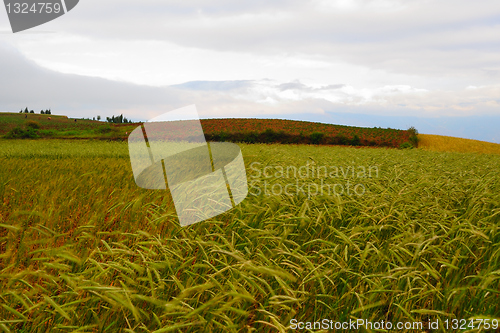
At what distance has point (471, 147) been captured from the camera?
30.3 m

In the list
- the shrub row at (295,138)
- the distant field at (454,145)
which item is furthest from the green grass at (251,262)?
the distant field at (454,145)

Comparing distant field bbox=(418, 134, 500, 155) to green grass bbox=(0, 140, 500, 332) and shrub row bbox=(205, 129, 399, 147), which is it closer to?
shrub row bbox=(205, 129, 399, 147)

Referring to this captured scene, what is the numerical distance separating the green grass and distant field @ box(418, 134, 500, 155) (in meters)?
30.9

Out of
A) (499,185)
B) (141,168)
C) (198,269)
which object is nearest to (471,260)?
(198,269)

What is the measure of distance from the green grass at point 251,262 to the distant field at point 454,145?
30.9 metres

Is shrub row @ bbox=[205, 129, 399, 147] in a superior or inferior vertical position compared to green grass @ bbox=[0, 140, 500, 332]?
superior

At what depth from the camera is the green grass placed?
4.70 ft

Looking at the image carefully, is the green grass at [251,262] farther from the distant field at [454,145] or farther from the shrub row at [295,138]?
the distant field at [454,145]

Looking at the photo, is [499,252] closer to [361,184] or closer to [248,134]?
[361,184]

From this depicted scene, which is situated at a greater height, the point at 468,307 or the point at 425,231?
the point at 425,231

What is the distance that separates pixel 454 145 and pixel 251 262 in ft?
124

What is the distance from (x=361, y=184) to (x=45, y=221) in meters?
3.96

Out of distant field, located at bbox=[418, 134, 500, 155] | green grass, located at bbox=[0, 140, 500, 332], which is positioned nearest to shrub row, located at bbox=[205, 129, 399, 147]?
distant field, located at bbox=[418, 134, 500, 155]

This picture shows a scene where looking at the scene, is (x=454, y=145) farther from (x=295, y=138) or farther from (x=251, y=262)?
(x=251, y=262)
